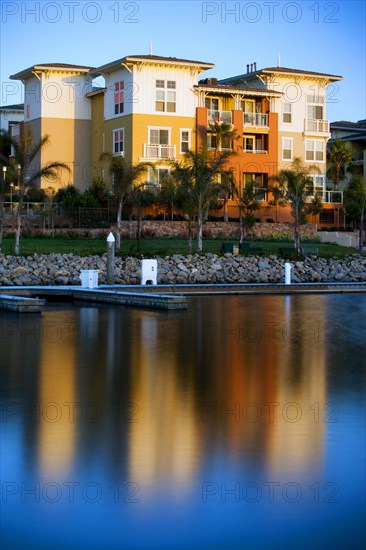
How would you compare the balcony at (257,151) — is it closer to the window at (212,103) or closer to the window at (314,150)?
the window at (212,103)

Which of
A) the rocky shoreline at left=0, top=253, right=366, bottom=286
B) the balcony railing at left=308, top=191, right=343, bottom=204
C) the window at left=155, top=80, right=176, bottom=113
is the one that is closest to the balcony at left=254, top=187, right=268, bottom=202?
the balcony railing at left=308, top=191, right=343, bottom=204

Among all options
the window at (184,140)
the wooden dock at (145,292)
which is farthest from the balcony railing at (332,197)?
the wooden dock at (145,292)

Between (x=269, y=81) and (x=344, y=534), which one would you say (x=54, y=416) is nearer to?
(x=344, y=534)

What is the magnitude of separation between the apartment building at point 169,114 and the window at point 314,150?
71mm

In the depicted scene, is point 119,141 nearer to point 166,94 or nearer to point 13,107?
point 166,94

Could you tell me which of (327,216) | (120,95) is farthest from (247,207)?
(327,216)

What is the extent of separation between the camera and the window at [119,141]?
59.1m

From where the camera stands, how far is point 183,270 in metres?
34.7

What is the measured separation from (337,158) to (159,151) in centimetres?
1948

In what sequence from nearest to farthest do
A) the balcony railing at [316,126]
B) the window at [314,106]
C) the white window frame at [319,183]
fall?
1. the white window frame at [319,183]
2. the balcony railing at [316,126]
3. the window at [314,106]

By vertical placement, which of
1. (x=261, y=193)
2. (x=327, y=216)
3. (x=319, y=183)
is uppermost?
(x=319, y=183)

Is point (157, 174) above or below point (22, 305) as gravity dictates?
above

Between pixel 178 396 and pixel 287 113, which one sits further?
pixel 287 113

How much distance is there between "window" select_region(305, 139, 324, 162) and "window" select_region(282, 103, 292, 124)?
216cm
